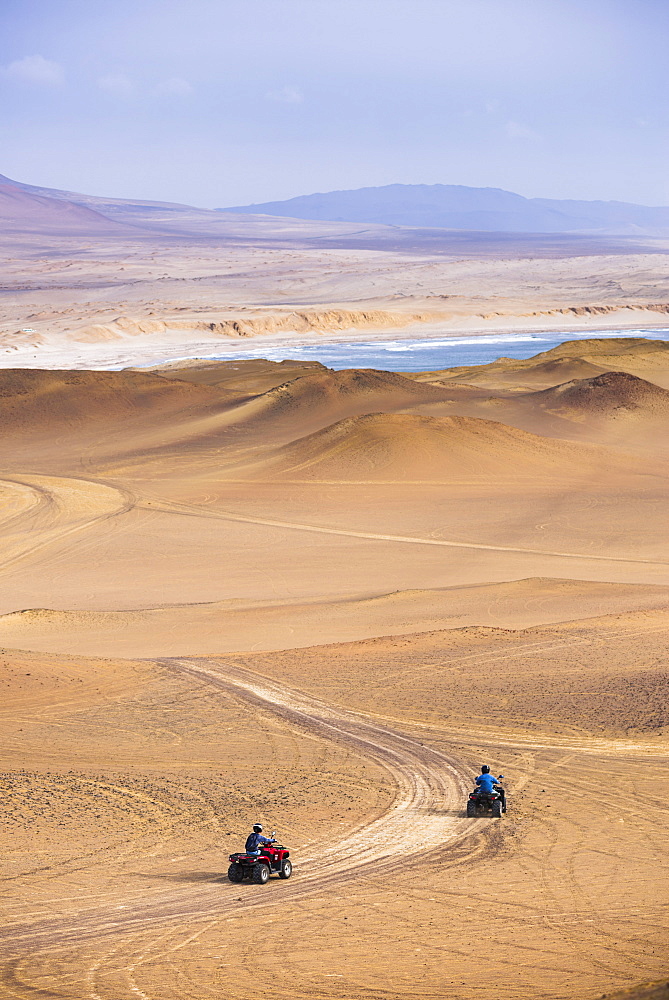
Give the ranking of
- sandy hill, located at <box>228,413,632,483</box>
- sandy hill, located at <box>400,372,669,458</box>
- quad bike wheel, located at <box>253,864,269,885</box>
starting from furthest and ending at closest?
sandy hill, located at <box>400,372,669,458</box> < sandy hill, located at <box>228,413,632,483</box> < quad bike wheel, located at <box>253,864,269,885</box>

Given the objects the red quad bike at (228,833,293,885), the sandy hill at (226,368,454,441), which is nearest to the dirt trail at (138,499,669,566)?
the sandy hill at (226,368,454,441)

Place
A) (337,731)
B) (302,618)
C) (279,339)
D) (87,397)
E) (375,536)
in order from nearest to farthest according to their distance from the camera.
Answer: (337,731)
(302,618)
(375,536)
(87,397)
(279,339)

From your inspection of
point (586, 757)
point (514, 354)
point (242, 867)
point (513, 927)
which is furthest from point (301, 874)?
point (514, 354)

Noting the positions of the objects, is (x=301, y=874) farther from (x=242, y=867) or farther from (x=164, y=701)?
(x=164, y=701)

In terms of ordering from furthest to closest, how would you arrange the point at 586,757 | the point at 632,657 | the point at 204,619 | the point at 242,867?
the point at 204,619, the point at 632,657, the point at 586,757, the point at 242,867

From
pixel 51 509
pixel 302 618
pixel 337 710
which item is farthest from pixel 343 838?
pixel 51 509

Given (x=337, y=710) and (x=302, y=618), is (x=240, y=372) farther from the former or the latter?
(x=337, y=710)

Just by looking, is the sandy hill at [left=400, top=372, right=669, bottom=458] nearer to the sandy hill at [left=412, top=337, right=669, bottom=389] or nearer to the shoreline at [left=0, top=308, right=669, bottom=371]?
the sandy hill at [left=412, top=337, right=669, bottom=389]
